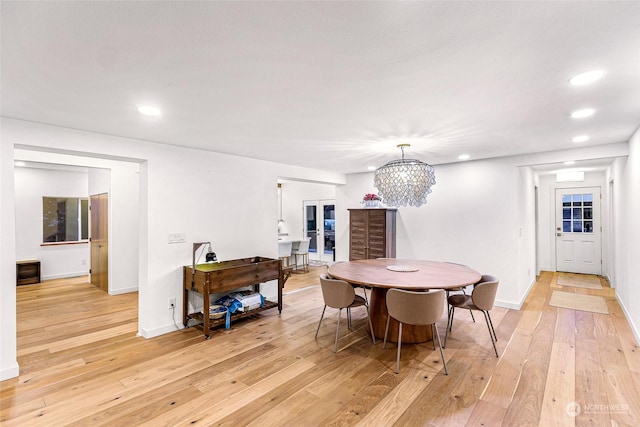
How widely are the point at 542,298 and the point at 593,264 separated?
282cm

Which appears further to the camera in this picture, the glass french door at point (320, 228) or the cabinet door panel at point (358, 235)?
the glass french door at point (320, 228)

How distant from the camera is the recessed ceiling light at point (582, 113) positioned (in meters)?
2.55

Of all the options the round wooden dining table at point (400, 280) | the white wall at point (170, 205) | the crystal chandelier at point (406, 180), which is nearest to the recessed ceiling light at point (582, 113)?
the crystal chandelier at point (406, 180)

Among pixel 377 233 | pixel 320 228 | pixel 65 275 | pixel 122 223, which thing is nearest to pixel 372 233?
pixel 377 233

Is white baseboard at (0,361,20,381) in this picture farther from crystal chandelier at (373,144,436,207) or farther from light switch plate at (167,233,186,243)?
crystal chandelier at (373,144,436,207)

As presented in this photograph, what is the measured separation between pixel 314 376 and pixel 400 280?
121cm

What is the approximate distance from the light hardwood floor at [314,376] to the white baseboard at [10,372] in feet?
0.17

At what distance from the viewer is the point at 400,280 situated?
3115 millimetres

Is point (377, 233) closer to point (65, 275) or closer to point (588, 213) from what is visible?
point (588, 213)

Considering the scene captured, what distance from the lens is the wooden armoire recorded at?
5.59m

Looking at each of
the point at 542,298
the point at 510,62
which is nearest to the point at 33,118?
the point at 510,62

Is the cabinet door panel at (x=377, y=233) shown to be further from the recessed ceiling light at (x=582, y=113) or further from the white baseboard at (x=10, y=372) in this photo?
the white baseboard at (x=10, y=372)

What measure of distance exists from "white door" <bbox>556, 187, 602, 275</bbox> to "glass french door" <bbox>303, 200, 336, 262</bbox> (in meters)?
5.25

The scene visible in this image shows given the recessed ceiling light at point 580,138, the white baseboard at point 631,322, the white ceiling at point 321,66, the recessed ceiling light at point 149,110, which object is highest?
the recessed ceiling light at point 580,138
